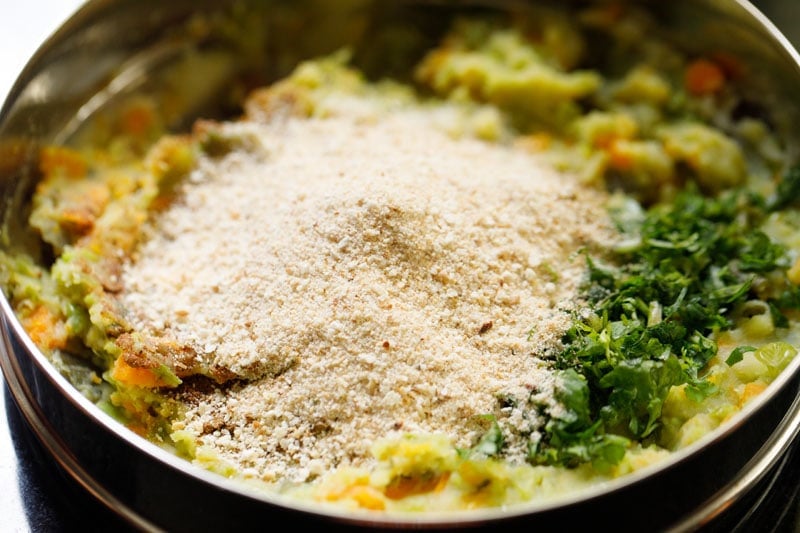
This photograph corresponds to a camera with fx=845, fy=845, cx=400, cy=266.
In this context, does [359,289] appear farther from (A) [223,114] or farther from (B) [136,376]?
(A) [223,114]

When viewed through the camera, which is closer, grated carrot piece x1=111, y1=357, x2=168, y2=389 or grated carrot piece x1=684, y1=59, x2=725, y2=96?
grated carrot piece x1=111, y1=357, x2=168, y2=389

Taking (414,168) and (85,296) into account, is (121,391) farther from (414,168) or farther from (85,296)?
(414,168)

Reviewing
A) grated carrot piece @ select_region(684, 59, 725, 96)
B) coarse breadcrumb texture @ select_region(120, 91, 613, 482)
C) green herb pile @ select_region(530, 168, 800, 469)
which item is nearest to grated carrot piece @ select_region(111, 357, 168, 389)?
coarse breadcrumb texture @ select_region(120, 91, 613, 482)

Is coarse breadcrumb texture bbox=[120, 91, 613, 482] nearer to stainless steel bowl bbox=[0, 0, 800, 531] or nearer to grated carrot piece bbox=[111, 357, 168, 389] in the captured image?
grated carrot piece bbox=[111, 357, 168, 389]

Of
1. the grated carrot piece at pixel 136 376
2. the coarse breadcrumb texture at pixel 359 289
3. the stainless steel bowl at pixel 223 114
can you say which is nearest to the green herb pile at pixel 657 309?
the coarse breadcrumb texture at pixel 359 289

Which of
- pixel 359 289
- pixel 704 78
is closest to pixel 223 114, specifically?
pixel 359 289

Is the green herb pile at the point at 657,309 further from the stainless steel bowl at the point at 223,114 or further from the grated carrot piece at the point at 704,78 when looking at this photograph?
the grated carrot piece at the point at 704,78

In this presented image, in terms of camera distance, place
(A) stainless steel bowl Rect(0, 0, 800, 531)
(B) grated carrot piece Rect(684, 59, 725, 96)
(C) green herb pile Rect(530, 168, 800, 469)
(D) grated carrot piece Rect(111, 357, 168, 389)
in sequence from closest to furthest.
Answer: (A) stainless steel bowl Rect(0, 0, 800, 531)
(C) green herb pile Rect(530, 168, 800, 469)
(D) grated carrot piece Rect(111, 357, 168, 389)
(B) grated carrot piece Rect(684, 59, 725, 96)
